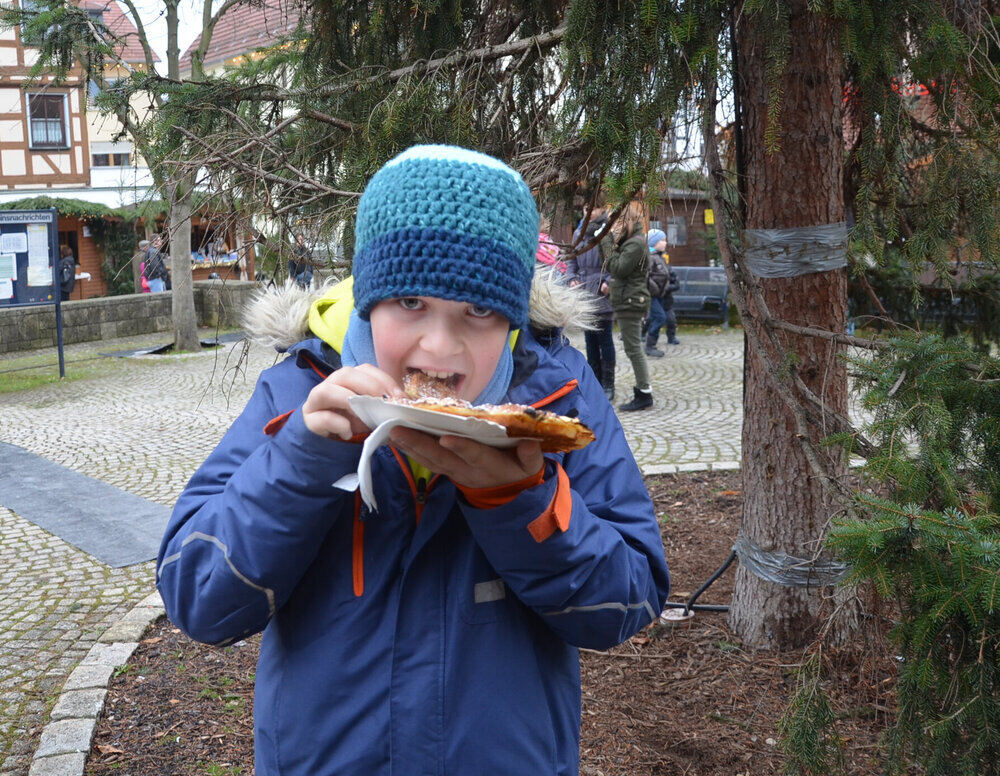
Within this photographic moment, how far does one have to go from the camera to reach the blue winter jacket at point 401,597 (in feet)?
4.85

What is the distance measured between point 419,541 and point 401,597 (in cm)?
10

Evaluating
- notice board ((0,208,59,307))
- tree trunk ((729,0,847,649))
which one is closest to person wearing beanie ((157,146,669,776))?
tree trunk ((729,0,847,649))

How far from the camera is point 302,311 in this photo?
71.7 inches

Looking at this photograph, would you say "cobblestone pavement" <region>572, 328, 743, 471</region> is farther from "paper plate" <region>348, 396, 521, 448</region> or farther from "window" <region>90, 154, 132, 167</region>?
"window" <region>90, 154, 132, 167</region>

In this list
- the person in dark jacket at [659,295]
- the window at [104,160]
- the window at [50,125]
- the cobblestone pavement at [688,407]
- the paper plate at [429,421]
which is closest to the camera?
the paper plate at [429,421]

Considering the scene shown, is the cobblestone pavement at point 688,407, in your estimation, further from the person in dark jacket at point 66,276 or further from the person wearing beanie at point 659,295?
the person in dark jacket at point 66,276

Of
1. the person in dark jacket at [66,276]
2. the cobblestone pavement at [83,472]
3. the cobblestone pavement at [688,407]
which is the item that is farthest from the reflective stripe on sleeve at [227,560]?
the person in dark jacket at [66,276]

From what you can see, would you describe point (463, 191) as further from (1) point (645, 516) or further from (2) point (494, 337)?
(1) point (645, 516)

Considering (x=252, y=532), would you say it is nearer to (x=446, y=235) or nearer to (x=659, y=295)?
(x=446, y=235)

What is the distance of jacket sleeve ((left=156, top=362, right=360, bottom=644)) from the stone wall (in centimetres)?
1345

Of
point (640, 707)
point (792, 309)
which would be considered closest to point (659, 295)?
point (792, 309)

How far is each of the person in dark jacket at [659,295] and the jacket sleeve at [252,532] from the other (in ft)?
34.9

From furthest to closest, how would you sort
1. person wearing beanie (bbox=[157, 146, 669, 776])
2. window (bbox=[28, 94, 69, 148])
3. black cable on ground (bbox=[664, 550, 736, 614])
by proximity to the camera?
window (bbox=[28, 94, 69, 148]), black cable on ground (bbox=[664, 550, 736, 614]), person wearing beanie (bbox=[157, 146, 669, 776])

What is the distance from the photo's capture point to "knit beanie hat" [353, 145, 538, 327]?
4.85ft
